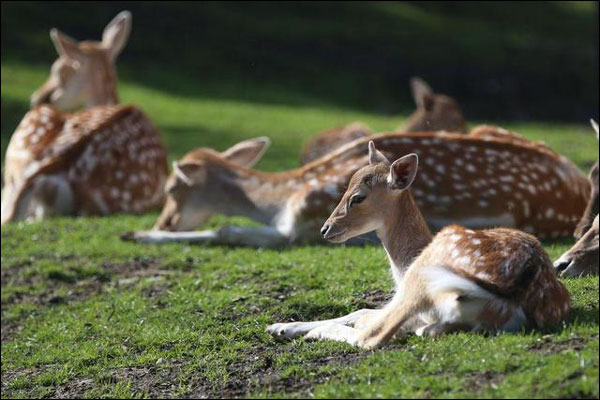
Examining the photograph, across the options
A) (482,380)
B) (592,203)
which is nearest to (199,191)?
(592,203)

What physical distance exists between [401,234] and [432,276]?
103 cm

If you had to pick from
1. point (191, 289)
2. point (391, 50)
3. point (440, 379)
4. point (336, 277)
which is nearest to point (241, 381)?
point (440, 379)

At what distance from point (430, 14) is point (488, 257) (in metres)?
24.1

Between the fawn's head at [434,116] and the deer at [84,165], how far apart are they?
10.2ft

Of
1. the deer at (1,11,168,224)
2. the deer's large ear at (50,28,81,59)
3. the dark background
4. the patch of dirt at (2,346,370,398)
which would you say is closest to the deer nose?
the patch of dirt at (2,346,370,398)

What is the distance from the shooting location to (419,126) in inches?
528

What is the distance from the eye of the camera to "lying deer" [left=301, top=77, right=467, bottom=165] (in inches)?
505

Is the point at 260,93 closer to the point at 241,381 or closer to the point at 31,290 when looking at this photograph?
the point at 31,290

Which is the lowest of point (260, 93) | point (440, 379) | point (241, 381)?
point (260, 93)

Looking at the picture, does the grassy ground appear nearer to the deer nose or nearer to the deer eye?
the deer nose

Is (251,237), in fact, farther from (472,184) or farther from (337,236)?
(337,236)

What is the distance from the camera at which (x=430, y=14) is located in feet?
94.8

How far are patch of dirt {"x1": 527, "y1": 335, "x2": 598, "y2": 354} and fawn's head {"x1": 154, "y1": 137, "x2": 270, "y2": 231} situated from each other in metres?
5.34

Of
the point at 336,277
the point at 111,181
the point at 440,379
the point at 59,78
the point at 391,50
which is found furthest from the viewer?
the point at 391,50
